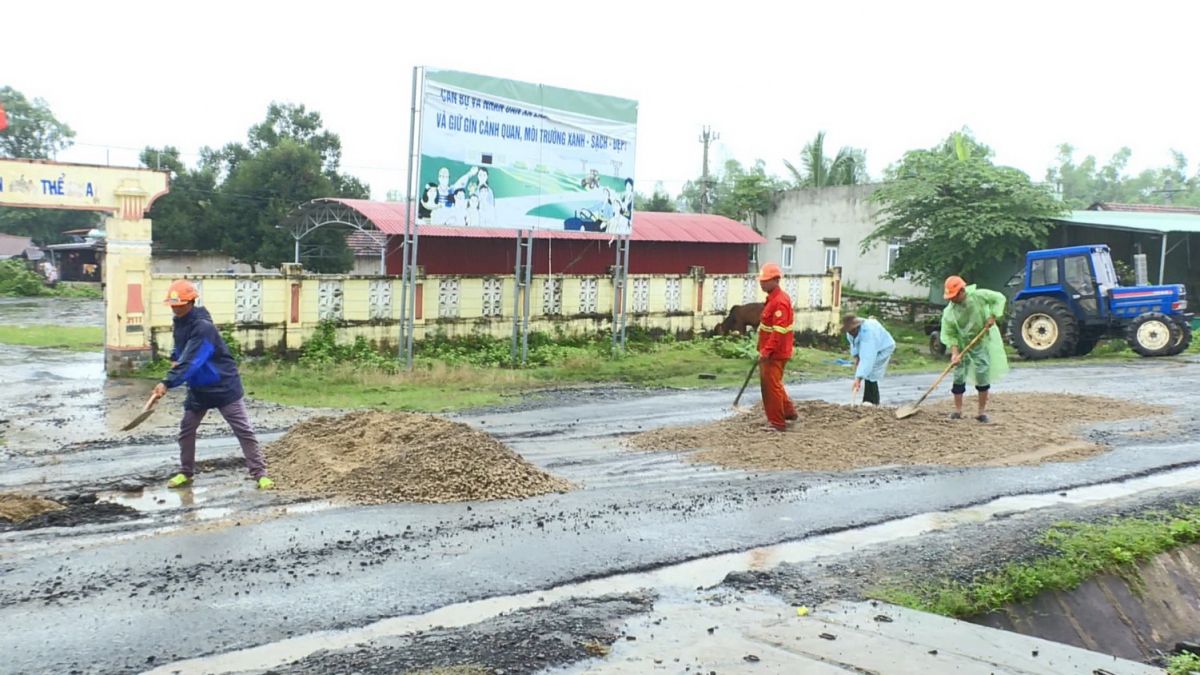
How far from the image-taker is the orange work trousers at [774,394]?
1094 cm

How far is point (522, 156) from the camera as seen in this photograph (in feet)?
62.7

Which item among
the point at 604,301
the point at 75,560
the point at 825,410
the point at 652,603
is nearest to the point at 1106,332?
the point at 604,301

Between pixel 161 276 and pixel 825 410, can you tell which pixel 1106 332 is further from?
pixel 161 276

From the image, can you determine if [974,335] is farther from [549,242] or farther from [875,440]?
[549,242]

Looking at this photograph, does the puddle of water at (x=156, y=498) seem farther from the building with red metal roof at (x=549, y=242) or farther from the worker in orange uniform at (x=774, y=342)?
the building with red metal roof at (x=549, y=242)

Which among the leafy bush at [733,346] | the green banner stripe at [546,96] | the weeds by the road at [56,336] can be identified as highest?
the green banner stripe at [546,96]

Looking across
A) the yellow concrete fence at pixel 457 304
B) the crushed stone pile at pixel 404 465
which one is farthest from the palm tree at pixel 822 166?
the crushed stone pile at pixel 404 465

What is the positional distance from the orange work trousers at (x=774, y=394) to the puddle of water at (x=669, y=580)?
2854 millimetres

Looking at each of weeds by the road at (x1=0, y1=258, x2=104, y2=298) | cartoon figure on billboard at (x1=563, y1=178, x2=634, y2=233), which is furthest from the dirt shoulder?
weeds by the road at (x1=0, y1=258, x2=104, y2=298)

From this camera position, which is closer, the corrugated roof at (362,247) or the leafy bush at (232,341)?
the leafy bush at (232,341)

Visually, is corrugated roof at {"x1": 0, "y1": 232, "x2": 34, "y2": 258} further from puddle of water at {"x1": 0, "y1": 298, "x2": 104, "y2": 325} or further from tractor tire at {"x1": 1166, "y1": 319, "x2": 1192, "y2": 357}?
tractor tire at {"x1": 1166, "y1": 319, "x2": 1192, "y2": 357}

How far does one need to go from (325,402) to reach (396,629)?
31.7ft

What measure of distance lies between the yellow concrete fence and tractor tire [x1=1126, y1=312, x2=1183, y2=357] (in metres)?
7.22

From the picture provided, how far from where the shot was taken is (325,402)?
1462 centimetres
